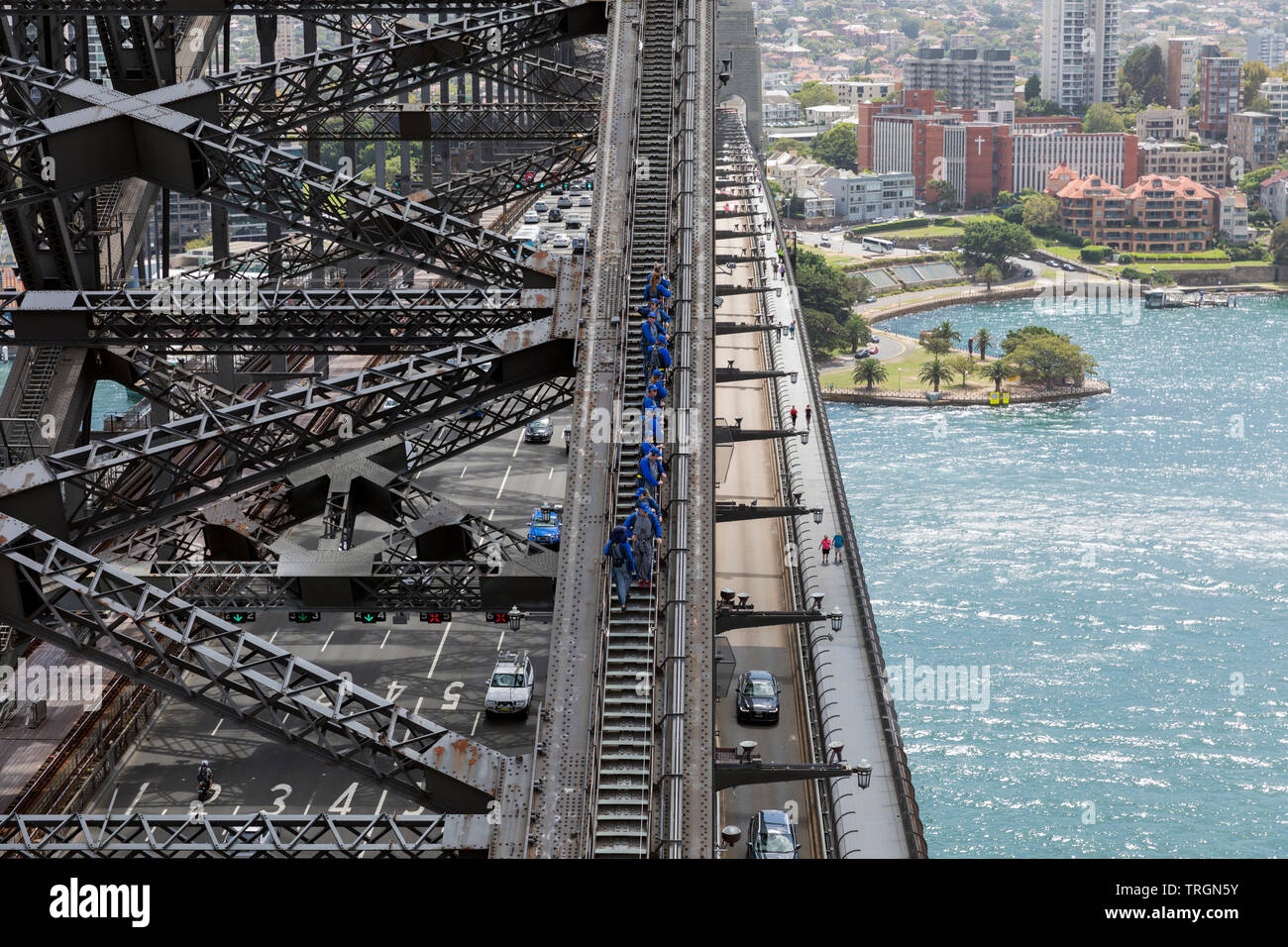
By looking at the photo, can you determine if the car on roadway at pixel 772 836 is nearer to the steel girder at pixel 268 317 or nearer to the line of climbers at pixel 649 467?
the line of climbers at pixel 649 467

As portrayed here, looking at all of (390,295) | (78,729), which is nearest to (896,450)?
(78,729)

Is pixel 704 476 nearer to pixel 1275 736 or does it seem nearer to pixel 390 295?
pixel 390 295

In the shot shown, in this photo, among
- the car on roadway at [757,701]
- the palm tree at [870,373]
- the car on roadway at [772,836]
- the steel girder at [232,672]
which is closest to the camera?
the steel girder at [232,672]

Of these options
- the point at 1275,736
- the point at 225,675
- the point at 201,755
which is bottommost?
the point at 1275,736

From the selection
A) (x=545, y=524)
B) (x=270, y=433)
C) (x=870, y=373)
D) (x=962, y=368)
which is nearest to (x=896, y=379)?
(x=870, y=373)

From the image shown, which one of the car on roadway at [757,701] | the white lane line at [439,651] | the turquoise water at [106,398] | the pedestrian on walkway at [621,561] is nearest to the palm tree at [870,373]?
the turquoise water at [106,398]
